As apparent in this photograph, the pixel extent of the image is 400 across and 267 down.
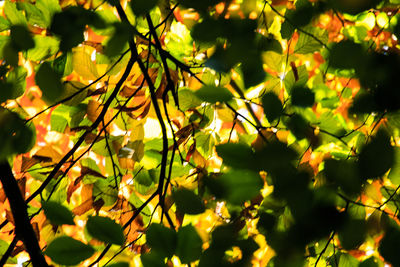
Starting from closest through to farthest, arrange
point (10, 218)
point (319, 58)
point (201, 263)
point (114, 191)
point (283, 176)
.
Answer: point (283, 176) < point (201, 263) < point (10, 218) < point (114, 191) < point (319, 58)

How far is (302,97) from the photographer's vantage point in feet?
2.43

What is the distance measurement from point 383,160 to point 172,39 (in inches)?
46.4

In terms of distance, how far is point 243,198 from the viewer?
63 centimetres

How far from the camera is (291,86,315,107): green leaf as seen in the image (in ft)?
2.40

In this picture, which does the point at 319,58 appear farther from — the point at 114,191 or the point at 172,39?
the point at 114,191

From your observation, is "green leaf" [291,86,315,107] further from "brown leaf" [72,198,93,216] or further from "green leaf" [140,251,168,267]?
"brown leaf" [72,198,93,216]

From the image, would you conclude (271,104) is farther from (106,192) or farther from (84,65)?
(106,192)

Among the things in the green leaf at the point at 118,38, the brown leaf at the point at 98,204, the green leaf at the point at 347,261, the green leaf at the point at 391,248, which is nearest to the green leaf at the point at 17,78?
the green leaf at the point at 118,38

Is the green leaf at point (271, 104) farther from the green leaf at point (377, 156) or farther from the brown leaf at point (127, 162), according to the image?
the brown leaf at point (127, 162)

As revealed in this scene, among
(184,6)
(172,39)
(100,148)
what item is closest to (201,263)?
(184,6)

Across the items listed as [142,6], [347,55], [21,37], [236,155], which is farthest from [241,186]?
[21,37]

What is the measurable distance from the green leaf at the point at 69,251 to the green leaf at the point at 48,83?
0.91 ft

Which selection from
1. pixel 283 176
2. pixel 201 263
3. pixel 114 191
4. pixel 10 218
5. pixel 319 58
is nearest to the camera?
pixel 283 176

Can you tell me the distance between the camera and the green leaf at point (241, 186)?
628 millimetres
